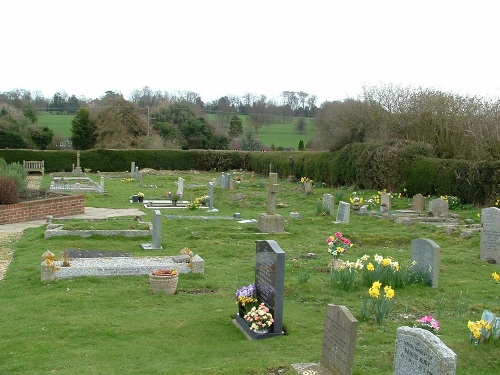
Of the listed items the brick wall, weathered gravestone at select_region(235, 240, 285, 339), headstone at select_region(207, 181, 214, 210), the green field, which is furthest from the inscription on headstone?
the green field

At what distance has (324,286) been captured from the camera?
992 centimetres

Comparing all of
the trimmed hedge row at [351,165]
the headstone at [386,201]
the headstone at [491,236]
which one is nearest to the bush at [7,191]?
the headstone at [386,201]

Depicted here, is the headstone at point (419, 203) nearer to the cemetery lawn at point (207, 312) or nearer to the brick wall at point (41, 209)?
the cemetery lawn at point (207, 312)

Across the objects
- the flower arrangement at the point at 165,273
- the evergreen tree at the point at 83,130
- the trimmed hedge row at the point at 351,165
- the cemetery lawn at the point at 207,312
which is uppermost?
the evergreen tree at the point at 83,130

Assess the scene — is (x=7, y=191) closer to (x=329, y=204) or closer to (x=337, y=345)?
(x=329, y=204)

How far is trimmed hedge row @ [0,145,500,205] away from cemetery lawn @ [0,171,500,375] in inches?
282

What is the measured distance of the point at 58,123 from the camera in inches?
3366

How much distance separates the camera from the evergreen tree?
6441cm

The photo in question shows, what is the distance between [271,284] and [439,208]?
543 inches

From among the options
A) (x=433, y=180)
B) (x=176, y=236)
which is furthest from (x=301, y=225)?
(x=433, y=180)

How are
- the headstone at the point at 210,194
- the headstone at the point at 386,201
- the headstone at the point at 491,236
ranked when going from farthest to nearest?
the headstone at the point at 210,194 < the headstone at the point at 386,201 < the headstone at the point at 491,236

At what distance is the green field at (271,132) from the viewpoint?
73125 mm

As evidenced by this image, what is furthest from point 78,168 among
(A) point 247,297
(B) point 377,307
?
(B) point 377,307

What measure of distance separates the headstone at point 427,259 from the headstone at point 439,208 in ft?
32.9
